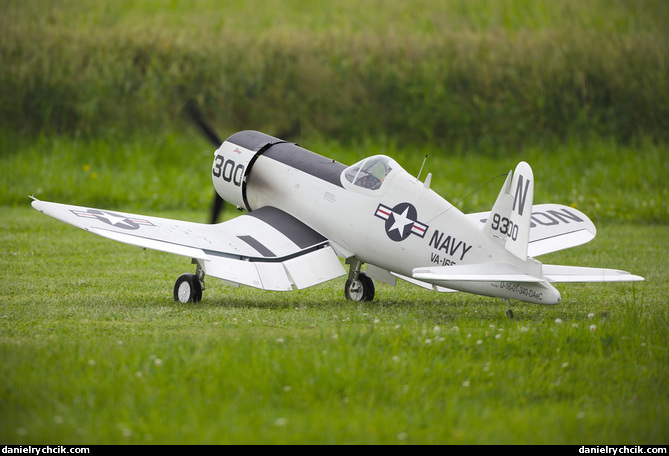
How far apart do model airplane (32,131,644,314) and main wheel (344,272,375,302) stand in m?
0.01

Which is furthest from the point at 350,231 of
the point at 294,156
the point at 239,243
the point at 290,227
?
the point at 294,156

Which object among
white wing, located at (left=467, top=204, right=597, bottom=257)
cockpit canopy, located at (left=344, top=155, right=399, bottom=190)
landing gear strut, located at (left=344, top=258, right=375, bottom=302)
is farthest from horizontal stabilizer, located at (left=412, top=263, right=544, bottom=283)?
landing gear strut, located at (left=344, top=258, right=375, bottom=302)

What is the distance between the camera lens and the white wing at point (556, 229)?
10.3 metres

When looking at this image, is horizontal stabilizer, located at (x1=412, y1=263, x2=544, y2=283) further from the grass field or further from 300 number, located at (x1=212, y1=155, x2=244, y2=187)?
300 number, located at (x1=212, y1=155, x2=244, y2=187)

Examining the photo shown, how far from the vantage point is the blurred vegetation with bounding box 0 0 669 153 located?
75.9ft

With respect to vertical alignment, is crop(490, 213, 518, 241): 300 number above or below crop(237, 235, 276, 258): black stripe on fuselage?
above

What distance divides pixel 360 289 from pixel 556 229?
272cm

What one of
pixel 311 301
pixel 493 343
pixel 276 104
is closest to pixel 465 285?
pixel 493 343

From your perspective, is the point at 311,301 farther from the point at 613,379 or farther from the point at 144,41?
the point at 144,41

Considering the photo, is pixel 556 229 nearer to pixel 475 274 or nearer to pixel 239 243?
pixel 475 274

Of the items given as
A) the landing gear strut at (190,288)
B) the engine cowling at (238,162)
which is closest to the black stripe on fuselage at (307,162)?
the engine cowling at (238,162)

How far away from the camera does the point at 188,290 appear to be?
32.1ft

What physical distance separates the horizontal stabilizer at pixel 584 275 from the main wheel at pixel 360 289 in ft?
8.12
